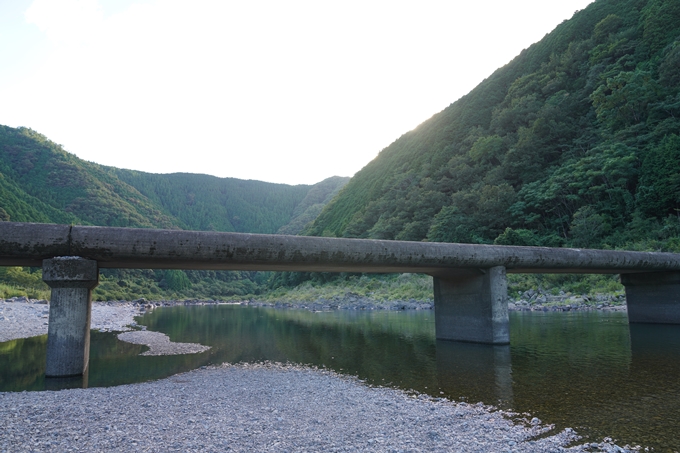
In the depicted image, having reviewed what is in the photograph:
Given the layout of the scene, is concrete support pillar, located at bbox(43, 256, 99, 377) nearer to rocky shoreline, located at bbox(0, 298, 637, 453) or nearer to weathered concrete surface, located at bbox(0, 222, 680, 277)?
weathered concrete surface, located at bbox(0, 222, 680, 277)

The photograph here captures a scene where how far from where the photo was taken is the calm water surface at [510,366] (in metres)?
8.01

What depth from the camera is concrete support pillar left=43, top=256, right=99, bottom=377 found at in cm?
1166

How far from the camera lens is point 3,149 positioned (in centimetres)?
12225

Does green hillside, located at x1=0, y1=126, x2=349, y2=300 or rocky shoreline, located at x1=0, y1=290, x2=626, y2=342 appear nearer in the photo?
rocky shoreline, located at x1=0, y1=290, x2=626, y2=342

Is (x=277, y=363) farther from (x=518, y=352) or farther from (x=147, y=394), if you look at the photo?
(x=518, y=352)

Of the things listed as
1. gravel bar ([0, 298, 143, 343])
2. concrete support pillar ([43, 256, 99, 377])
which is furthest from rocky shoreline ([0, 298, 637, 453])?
gravel bar ([0, 298, 143, 343])

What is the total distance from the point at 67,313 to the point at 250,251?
530 cm

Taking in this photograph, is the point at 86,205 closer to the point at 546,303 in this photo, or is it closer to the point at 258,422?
the point at 546,303

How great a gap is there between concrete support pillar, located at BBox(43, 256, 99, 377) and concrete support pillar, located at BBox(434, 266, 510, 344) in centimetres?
1415

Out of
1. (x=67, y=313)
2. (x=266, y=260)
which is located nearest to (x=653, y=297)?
(x=266, y=260)

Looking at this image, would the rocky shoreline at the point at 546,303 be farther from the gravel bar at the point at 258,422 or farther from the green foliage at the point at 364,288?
the gravel bar at the point at 258,422

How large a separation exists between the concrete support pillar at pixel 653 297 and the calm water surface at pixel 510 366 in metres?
1.20

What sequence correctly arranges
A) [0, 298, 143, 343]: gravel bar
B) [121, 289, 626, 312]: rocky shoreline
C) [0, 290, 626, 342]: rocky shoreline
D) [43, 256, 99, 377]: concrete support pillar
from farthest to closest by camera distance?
[121, 289, 626, 312]: rocky shoreline
[0, 290, 626, 342]: rocky shoreline
[0, 298, 143, 343]: gravel bar
[43, 256, 99, 377]: concrete support pillar

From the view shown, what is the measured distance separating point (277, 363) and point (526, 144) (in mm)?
63749
